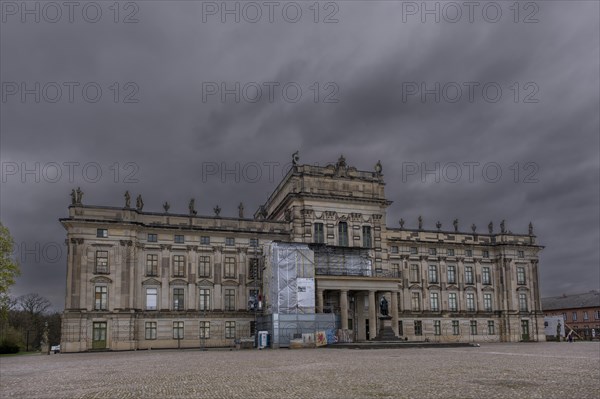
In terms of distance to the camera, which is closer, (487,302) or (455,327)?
(455,327)

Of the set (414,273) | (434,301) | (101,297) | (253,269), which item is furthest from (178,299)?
(434,301)

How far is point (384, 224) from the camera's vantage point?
6650 cm

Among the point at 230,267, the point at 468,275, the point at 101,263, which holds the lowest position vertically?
the point at 468,275

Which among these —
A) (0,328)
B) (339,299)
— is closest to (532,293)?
(339,299)

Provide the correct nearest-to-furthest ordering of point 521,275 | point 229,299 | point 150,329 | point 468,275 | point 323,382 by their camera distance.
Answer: point 323,382 < point 150,329 < point 229,299 < point 468,275 < point 521,275

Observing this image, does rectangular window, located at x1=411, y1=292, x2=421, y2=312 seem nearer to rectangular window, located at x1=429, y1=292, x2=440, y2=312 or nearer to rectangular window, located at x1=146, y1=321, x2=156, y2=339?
rectangular window, located at x1=429, y1=292, x2=440, y2=312

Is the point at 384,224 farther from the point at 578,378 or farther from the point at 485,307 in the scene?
the point at 578,378

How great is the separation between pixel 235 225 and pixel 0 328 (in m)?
32.2

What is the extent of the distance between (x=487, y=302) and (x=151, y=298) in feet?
138

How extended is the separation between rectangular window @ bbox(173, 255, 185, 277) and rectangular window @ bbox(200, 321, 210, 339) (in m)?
5.43

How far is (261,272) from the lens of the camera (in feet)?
204

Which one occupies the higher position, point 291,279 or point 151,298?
point 291,279

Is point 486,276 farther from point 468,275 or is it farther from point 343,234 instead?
point 343,234

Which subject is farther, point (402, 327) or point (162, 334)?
point (402, 327)
